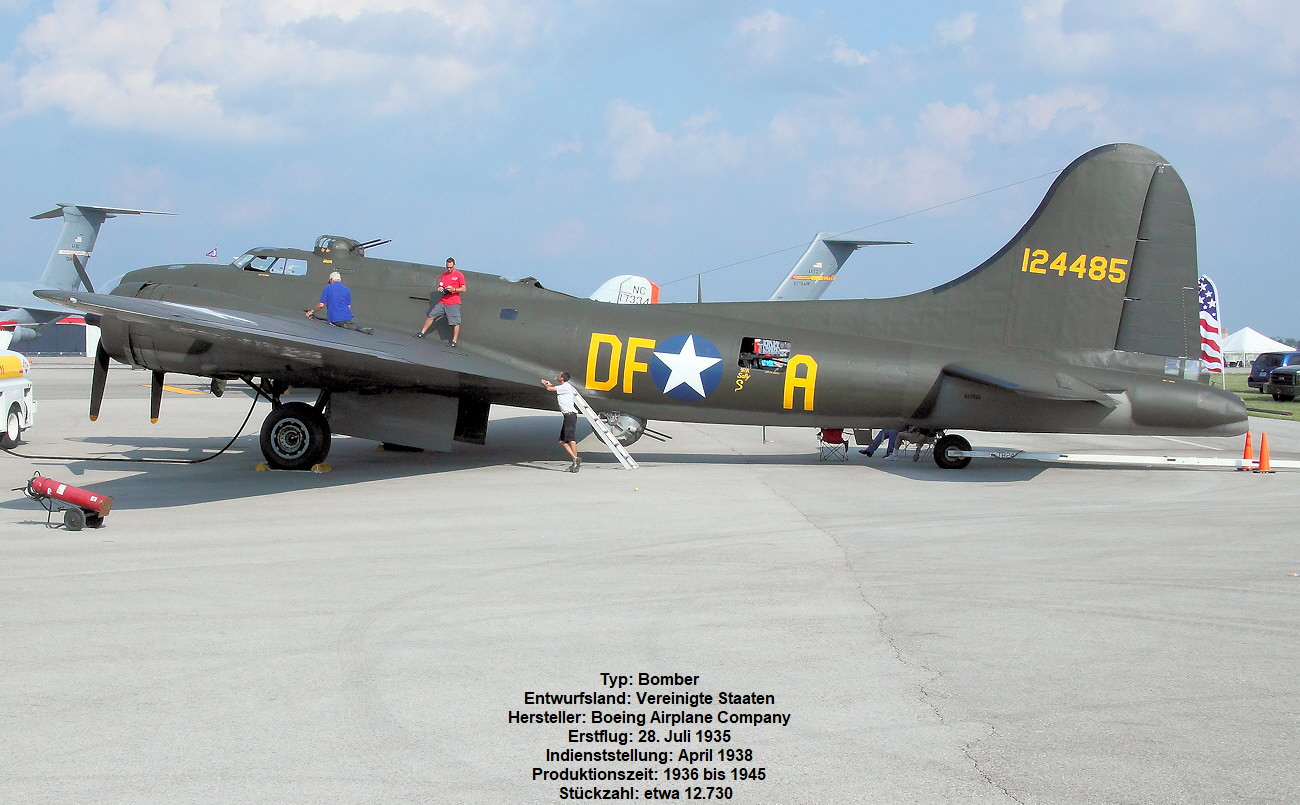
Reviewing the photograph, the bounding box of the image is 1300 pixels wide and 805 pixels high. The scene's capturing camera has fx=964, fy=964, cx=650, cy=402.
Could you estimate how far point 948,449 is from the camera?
1722cm

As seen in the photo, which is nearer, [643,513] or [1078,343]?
[643,513]

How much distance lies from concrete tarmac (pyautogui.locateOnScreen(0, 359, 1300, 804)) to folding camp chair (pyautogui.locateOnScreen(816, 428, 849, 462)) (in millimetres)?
4400

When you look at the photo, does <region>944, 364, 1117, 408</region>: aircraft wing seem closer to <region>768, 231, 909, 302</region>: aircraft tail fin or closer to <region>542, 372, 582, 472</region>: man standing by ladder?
<region>542, 372, 582, 472</region>: man standing by ladder

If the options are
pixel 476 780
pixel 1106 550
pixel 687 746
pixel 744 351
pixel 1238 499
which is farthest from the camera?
pixel 744 351

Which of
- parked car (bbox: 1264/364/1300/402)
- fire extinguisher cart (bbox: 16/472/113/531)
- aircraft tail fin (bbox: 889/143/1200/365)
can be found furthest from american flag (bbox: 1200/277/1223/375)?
fire extinguisher cart (bbox: 16/472/113/531)

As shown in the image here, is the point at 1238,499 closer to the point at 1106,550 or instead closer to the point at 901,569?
the point at 1106,550

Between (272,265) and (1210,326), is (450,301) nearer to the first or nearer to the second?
(272,265)

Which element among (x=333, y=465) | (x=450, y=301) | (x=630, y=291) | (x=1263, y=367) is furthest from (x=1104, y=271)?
(x=1263, y=367)

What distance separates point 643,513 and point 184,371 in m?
8.90

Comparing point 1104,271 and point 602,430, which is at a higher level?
point 1104,271

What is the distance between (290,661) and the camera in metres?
6.47

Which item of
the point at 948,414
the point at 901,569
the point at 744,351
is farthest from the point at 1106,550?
the point at 744,351

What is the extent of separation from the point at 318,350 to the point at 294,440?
2965mm

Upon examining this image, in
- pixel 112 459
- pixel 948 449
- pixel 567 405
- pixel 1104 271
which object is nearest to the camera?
pixel 567 405
